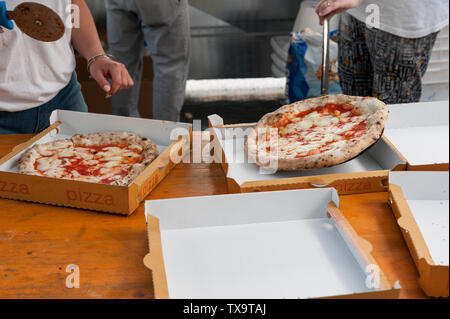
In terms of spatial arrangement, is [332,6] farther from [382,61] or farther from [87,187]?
[87,187]

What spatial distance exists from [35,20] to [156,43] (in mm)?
1576

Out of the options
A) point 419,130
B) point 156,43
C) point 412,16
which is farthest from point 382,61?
point 156,43

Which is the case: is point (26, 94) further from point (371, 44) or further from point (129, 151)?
point (371, 44)

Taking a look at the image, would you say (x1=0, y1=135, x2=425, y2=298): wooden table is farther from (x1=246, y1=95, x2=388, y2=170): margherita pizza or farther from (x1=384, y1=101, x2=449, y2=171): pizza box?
(x1=384, y1=101, x2=449, y2=171): pizza box

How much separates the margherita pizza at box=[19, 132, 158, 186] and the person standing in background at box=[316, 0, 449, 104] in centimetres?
75

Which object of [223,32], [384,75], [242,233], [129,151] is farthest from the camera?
[223,32]

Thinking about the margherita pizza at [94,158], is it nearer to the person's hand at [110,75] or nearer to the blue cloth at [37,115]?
the person's hand at [110,75]

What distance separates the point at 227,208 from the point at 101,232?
28 cm

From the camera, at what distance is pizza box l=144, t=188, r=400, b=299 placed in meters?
0.88

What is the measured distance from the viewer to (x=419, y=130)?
4.72 feet

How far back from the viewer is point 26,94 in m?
1.61

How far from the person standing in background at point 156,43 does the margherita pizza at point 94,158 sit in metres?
1.37

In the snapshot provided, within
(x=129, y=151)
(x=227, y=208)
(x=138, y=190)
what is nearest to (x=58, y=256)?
(x=138, y=190)

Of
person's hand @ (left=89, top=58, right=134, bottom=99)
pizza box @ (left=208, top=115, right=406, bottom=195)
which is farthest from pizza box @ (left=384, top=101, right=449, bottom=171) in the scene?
person's hand @ (left=89, top=58, right=134, bottom=99)
